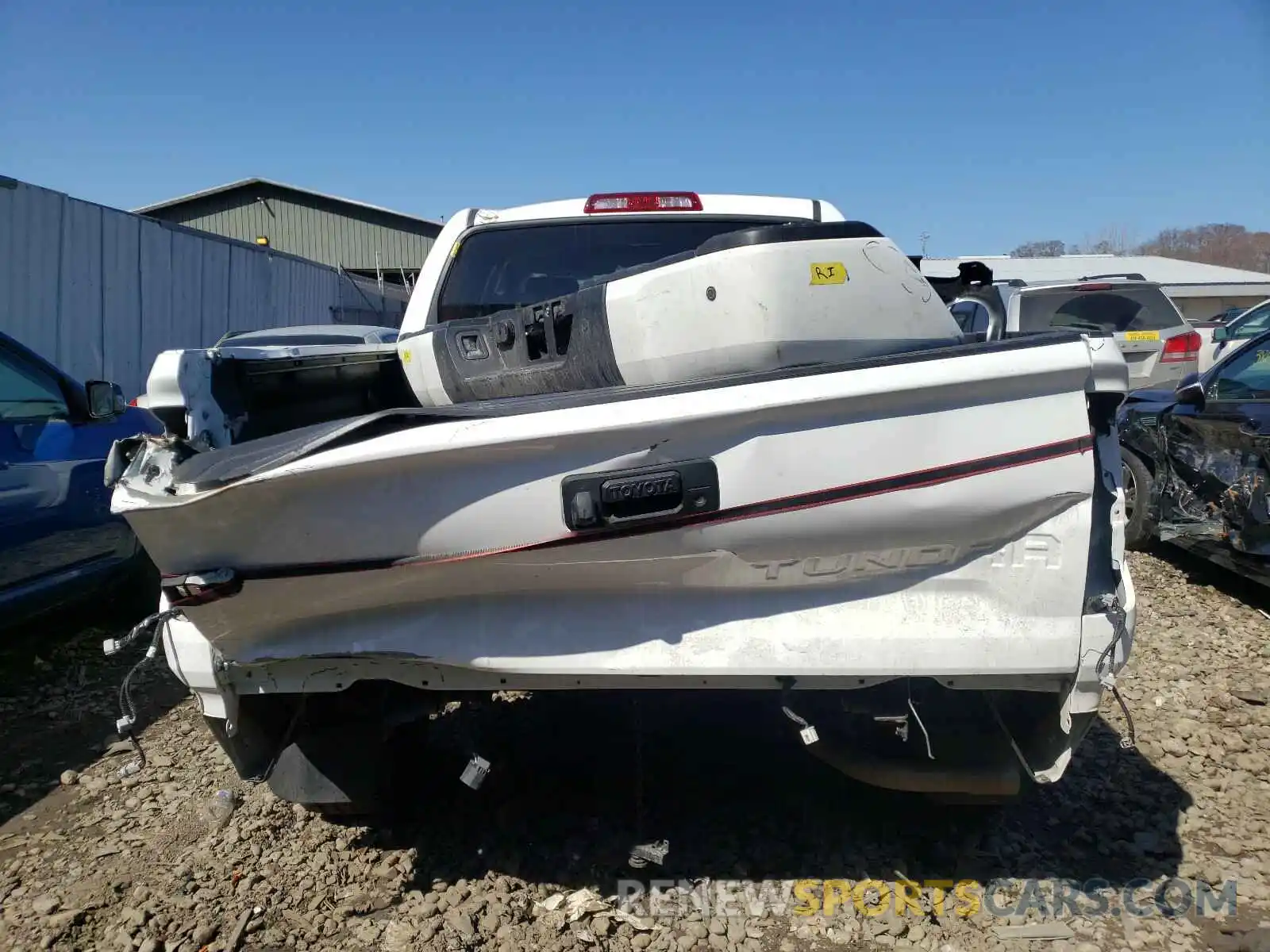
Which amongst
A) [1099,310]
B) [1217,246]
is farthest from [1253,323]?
[1217,246]

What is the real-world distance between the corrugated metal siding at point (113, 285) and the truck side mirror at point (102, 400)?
19.1 ft

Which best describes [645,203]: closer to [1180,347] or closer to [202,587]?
[202,587]

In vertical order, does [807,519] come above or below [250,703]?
above

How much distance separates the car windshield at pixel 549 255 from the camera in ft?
12.5

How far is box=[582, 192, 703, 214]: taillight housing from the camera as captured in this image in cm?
380

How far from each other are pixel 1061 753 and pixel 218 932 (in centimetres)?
240

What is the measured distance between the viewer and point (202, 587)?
2.09m

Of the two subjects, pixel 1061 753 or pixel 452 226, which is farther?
pixel 452 226

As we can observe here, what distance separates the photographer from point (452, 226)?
3893 mm

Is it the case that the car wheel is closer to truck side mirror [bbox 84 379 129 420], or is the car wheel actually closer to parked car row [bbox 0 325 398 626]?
parked car row [bbox 0 325 398 626]

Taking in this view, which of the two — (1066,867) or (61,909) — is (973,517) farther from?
(61,909)

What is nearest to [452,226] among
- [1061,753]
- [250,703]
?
[250,703]

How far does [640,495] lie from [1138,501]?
18.1ft

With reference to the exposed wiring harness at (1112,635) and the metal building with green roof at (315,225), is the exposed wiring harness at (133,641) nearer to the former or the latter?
the exposed wiring harness at (1112,635)
